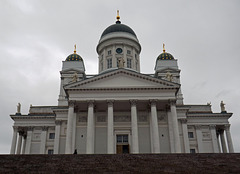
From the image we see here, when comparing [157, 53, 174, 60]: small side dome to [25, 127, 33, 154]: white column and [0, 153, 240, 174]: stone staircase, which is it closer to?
[25, 127, 33, 154]: white column

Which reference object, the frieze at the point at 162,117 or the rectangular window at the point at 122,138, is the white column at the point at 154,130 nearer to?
the frieze at the point at 162,117

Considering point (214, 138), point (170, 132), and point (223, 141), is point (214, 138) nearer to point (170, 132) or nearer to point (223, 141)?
point (223, 141)

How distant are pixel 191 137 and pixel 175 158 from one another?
66.3 ft

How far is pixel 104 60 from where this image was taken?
41.5 metres

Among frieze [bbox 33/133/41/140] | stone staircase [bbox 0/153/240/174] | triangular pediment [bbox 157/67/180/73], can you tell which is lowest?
stone staircase [bbox 0/153/240/174]

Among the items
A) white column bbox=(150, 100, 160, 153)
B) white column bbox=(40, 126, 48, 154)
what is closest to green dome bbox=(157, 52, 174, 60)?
white column bbox=(150, 100, 160, 153)

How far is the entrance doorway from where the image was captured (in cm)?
2867

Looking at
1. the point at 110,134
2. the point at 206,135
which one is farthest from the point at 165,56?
the point at 110,134

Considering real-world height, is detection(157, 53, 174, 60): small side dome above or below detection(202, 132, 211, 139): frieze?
above

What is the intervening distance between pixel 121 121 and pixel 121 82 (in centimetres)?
482

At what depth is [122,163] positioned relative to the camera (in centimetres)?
1600

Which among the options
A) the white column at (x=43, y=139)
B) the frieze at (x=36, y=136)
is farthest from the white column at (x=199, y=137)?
the frieze at (x=36, y=136)

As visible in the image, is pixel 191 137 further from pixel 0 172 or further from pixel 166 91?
pixel 0 172

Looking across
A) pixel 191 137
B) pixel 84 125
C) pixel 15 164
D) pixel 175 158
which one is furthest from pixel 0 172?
pixel 191 137
